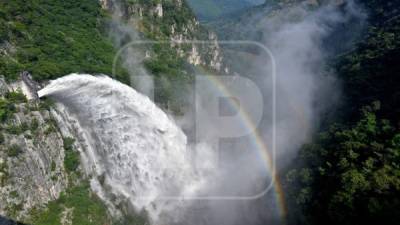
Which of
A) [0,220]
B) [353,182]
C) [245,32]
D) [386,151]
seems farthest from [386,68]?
[245,32]

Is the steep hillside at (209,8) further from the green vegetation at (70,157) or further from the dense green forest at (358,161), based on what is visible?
the green vegetation at (70,157)

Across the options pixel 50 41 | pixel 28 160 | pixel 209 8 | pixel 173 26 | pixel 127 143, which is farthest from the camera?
pixel 209 8

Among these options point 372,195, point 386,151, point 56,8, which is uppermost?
point 56,8

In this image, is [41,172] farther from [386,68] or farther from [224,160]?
[386,68]

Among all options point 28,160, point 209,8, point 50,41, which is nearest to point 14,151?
point 28,160

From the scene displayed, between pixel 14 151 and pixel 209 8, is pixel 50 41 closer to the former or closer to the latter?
pixel 14 151
